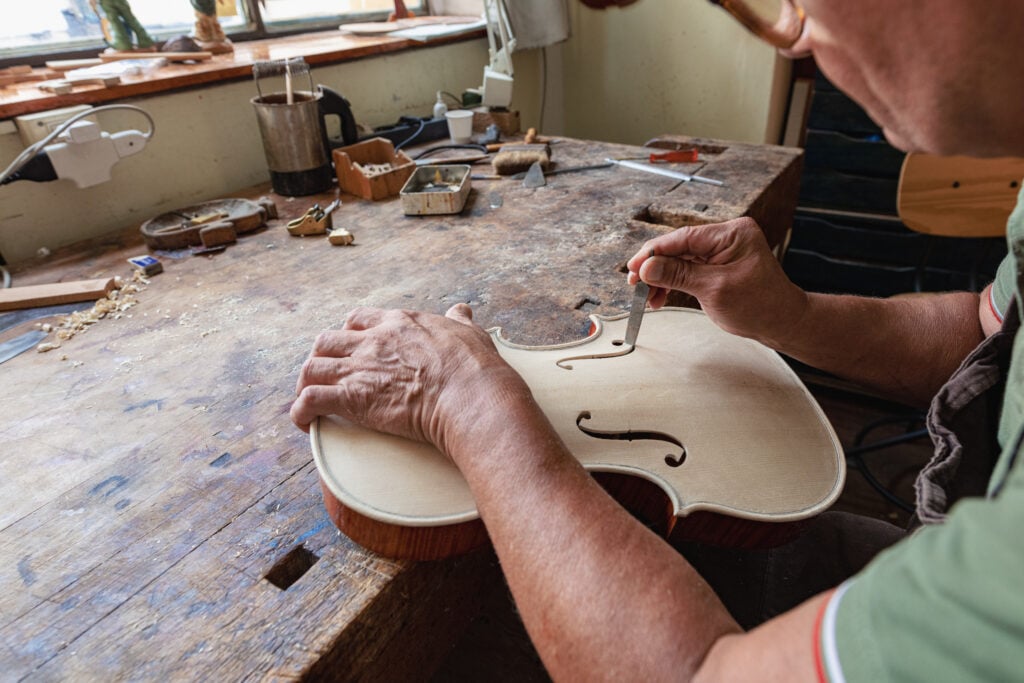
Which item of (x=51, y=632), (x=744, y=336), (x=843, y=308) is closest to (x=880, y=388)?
(x=843, y=308)

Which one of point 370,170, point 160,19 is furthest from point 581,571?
point 160,19

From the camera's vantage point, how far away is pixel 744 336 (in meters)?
1.06

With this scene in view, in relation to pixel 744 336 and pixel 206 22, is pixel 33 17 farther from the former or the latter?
pixel 744 336

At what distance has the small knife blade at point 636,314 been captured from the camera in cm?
105

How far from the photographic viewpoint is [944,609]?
1.22 ft

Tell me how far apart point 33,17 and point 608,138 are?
9.18 ft

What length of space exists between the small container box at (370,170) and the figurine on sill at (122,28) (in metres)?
0.90

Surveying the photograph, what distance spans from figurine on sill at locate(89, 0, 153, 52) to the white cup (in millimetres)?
1133

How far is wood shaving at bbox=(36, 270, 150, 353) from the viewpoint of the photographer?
1193 millimetres

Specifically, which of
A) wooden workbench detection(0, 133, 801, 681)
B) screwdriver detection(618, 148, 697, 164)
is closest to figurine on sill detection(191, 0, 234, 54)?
wooden workbench detection(0, 133, 801, 681)

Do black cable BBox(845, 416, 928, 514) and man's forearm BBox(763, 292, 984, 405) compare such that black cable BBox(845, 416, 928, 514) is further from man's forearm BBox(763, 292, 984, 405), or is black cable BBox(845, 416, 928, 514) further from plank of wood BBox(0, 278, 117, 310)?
plank of wood BBox(0, 278, 117, 310)

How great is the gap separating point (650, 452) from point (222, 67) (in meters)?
1.90

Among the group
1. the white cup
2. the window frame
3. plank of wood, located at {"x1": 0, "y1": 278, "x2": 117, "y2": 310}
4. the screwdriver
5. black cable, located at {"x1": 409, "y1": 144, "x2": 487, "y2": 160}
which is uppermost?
the window frame

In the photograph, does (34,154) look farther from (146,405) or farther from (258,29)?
(258,29)
